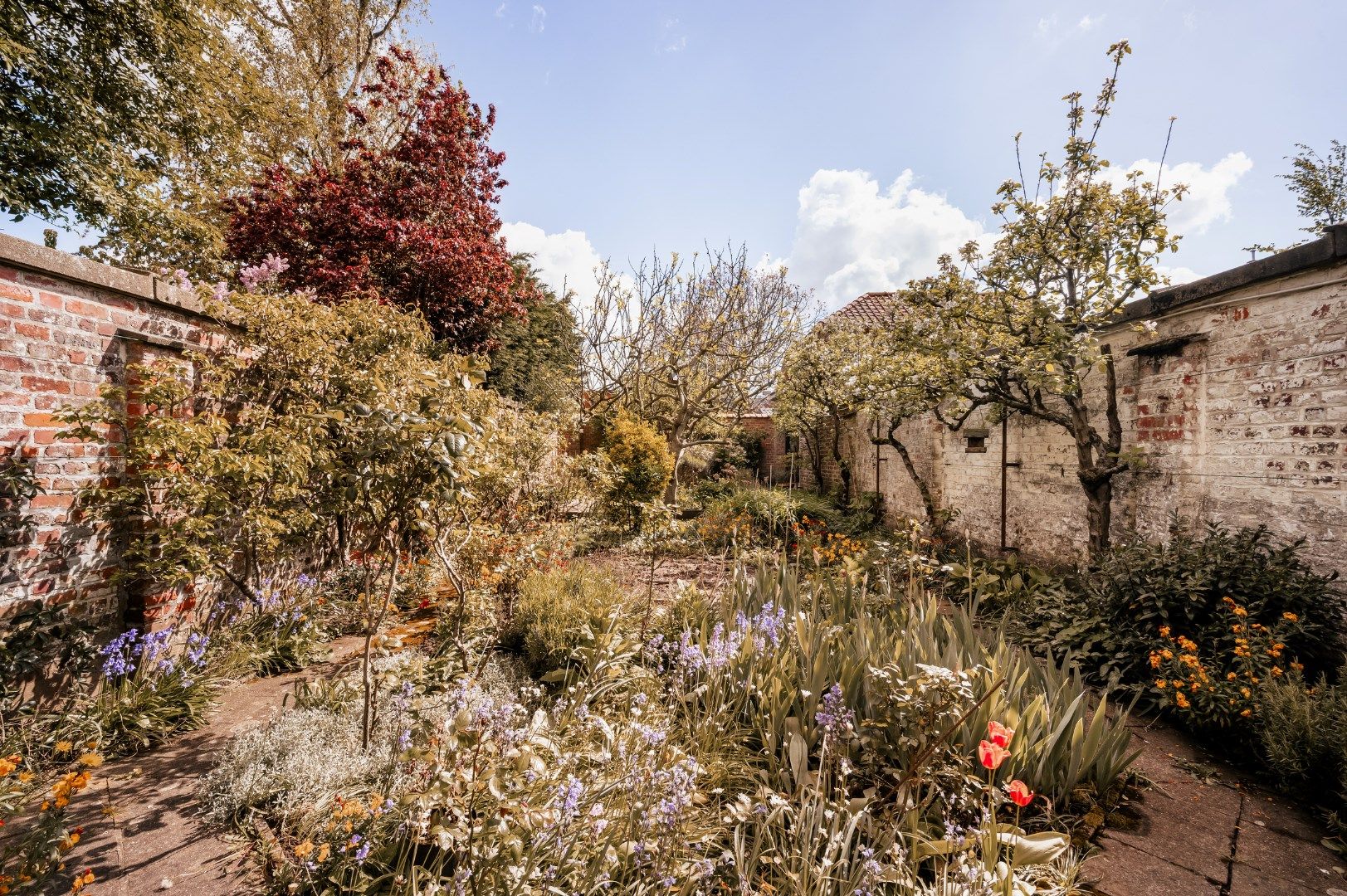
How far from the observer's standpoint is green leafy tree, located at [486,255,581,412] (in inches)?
420

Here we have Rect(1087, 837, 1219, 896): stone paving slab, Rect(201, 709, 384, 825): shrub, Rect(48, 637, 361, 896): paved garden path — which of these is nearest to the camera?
Rect(48, 637, 361, 896): paved garden path

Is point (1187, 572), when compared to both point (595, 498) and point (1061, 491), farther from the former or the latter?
point (595, 498)

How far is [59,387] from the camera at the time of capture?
2.78m

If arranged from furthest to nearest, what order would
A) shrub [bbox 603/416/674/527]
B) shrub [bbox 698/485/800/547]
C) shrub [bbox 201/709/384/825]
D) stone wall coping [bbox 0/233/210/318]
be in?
shrub [bbox 603/416/674/527] < shrub [bbox 698/485/800/547] < stone wall coping [bbox 0/233/210/318] < shrub [bbox 201/709/384/825]

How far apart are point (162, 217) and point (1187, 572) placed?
13271 mm

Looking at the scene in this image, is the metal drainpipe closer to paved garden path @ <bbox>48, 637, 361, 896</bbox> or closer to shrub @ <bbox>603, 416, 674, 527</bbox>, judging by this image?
shrub @ <bbox>603, 416, 674, 527</bbox>

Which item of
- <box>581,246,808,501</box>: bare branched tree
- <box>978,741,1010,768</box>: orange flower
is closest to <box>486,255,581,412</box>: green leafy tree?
<box>581,246,808,501</box>: bare branched tree

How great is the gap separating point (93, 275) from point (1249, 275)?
7818 millimetres

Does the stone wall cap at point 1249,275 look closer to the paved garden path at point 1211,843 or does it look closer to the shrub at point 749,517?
the paved garden path at point 1211,843

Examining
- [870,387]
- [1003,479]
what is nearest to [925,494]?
[1003,479]

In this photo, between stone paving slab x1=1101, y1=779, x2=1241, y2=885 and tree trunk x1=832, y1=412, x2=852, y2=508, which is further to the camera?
tree trunk x1=832, y1=412, x2=852, y2=508

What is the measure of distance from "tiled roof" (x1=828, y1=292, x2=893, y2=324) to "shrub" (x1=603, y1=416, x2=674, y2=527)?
26.0ft

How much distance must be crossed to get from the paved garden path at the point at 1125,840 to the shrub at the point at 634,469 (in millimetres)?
6376

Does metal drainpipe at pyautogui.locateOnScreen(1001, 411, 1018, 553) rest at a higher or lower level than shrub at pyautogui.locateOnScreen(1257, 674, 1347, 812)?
higher
